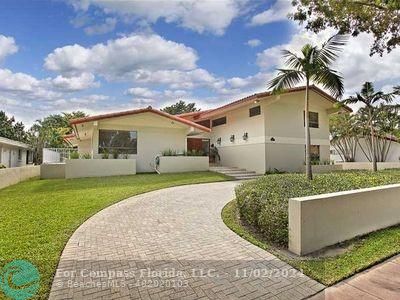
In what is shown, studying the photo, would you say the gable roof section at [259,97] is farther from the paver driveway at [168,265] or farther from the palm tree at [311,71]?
the paver driveway at [168,265]

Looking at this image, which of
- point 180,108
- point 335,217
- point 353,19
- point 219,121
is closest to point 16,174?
point 219,121

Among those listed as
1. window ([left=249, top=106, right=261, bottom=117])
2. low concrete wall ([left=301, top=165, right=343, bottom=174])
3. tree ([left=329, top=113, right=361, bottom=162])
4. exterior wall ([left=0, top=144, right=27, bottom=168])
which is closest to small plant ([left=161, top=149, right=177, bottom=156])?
window ([left=249, top=106, right=261, bottom=117])

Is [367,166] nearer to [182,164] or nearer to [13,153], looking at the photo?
[182,164]

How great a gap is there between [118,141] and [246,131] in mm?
8677

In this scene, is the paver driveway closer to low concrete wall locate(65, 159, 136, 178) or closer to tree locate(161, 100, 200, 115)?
low concrete wall locate(65, 159, 136, 178)

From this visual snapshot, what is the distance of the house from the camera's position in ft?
56.4

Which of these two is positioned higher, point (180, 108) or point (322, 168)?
point (180, 108)

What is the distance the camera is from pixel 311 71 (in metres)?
9.45

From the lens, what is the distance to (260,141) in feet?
57.6

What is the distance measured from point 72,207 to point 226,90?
1781cm

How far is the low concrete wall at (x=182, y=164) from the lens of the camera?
17234 millimetres

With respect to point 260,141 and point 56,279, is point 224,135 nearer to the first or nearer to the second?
point 260,141

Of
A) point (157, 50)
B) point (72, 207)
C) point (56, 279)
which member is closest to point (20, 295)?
point (56, 279)

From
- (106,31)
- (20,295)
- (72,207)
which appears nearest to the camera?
(20,295)
